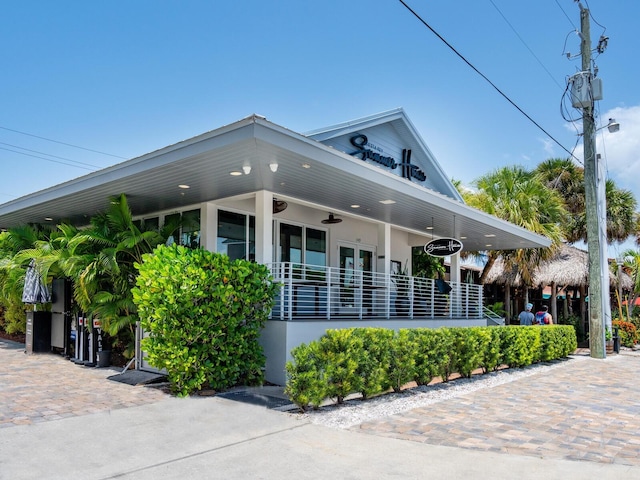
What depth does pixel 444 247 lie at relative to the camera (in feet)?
46.4

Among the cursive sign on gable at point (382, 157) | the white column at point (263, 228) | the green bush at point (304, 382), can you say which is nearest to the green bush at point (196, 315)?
the white column at point (263, 228)

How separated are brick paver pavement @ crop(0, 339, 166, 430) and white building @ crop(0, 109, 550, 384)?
1.49 m

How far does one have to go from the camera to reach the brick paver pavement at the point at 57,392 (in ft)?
22.1

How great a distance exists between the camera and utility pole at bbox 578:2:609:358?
15586 mm

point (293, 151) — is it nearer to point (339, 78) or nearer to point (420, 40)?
point (420, 40)

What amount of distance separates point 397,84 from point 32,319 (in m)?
10.5

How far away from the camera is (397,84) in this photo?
13.0 metres

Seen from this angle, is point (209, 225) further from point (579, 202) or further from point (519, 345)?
point (579, 202)

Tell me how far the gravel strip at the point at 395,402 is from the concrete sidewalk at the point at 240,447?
0.90 feet

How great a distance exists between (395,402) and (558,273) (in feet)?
55.7

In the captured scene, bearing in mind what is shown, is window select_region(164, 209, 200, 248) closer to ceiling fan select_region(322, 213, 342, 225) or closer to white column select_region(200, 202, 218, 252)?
white column select_region(200, 202, 218, 252)

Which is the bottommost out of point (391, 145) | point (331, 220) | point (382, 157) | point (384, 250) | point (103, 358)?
point (103, 358)

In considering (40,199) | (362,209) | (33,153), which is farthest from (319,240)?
(33,153)

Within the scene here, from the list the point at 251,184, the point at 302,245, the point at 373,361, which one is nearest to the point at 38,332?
the point at 302,245
